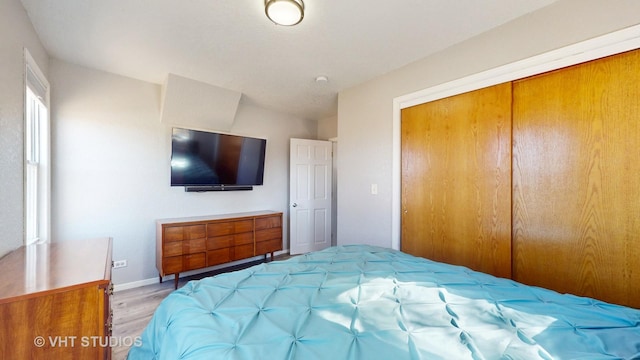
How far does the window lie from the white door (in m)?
2.81

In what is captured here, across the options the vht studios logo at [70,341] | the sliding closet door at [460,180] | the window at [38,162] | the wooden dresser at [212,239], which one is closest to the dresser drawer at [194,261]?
the wooden dresser at [212,239]

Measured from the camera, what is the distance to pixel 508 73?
1.98m

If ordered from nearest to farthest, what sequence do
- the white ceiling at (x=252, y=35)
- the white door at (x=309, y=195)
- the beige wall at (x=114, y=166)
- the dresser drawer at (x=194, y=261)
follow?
the white ceiling at (x=252, y=35), the beige wall at (x=114, y=166), the dresser drawer at (x=194, y=261), the white door at (x=309, y=195)

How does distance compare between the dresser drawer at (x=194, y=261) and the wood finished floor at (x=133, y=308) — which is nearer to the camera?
the wood finished floor at (x=133, y=308)

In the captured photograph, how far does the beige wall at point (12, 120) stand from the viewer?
1.49m

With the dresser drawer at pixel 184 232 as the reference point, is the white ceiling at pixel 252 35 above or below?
above

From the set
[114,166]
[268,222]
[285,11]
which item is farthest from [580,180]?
[114,166]

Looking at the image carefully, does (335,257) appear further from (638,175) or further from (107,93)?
(107,93)

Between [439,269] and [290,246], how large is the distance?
305cm

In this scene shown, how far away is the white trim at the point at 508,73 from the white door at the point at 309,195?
1963mm

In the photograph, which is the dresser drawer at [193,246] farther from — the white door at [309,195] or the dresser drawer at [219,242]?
the white door at [309,195]

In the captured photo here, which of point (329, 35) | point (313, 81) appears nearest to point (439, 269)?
point (329, 35)

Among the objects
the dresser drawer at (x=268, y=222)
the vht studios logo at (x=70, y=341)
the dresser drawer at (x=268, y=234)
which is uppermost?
the dresser drawer at (x=268, y=222)

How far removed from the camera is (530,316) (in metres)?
0.99
